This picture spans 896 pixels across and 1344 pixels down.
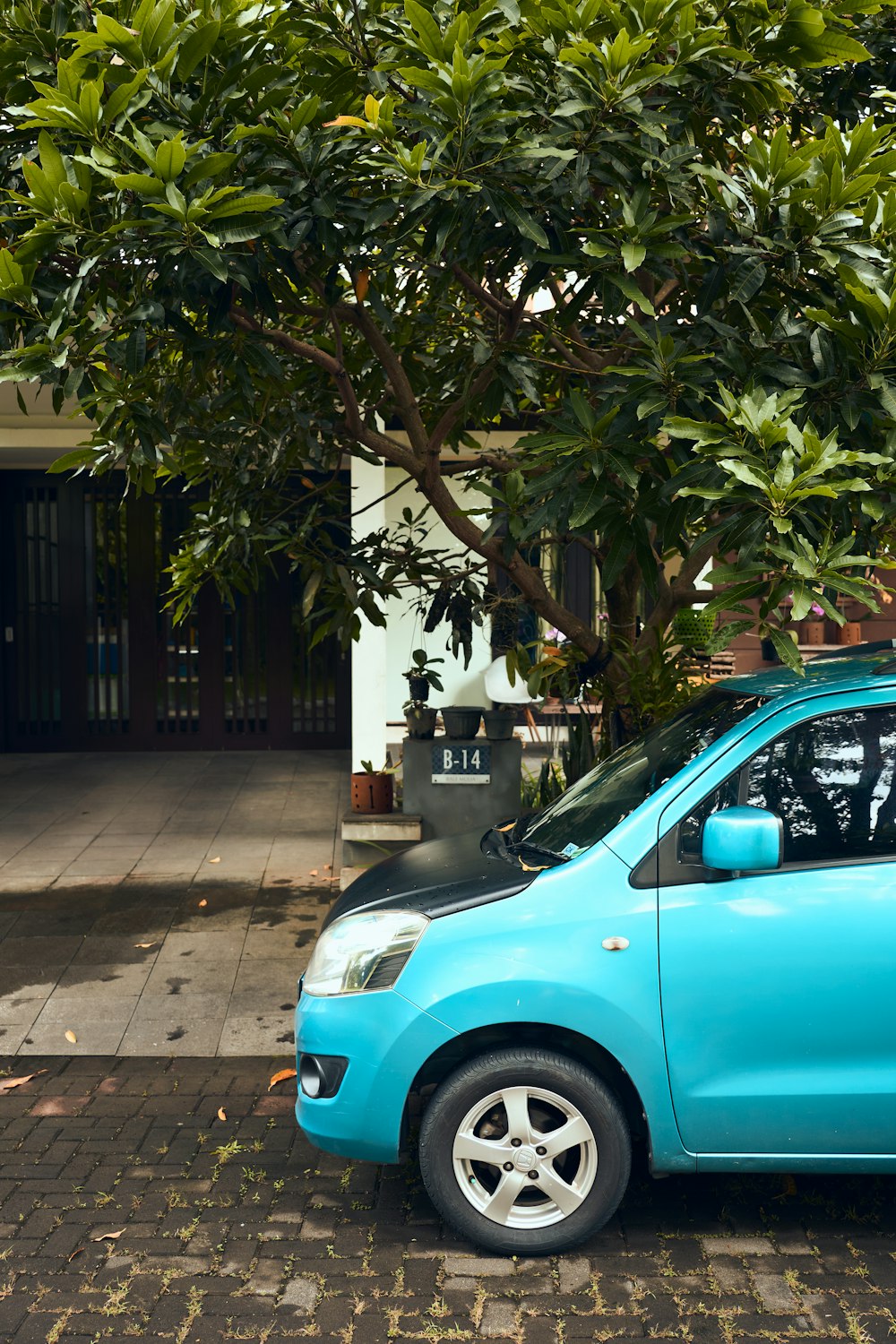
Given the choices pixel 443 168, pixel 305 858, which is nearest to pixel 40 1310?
pixel 443 168

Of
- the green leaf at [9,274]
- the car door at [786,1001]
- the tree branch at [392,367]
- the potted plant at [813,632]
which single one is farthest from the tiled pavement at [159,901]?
the potted plant at [813,632]

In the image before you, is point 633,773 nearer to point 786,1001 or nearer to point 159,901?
point 786,1001

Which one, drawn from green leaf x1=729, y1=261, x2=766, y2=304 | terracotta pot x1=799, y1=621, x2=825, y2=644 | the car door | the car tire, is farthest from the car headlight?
terracotta pot x1=799, y1=621, x2=825, y2=644

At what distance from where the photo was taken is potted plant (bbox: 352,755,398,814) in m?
9.00

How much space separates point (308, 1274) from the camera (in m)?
3.91

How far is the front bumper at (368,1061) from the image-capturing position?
3.96 meters

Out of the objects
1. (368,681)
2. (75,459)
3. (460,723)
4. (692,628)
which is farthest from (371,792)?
(75,459)

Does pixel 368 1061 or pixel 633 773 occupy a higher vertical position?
pixel 633 773

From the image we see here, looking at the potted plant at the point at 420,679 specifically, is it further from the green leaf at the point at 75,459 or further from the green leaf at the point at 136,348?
the green leaf at the point at 136,348

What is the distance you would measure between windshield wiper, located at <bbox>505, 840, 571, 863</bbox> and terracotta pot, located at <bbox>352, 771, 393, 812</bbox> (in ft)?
14.1

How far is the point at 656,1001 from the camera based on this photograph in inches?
153

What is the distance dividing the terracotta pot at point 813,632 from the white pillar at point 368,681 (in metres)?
4.72

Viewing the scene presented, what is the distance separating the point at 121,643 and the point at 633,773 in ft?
34.2

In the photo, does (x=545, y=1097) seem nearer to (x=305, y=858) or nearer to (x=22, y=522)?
(x=305, y=858)
